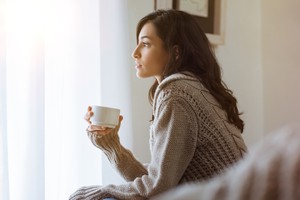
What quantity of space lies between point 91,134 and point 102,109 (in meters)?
0.13

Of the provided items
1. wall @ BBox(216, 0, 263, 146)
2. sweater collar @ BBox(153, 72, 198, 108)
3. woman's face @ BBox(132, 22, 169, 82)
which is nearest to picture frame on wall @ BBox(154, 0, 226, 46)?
wall @ BBox(216, 0, 263, 146)

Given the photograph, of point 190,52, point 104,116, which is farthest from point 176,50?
point 104,116

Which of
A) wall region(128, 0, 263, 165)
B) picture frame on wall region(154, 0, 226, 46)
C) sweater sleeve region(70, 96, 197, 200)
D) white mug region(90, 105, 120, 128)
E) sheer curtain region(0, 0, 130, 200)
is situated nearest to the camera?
sweater sleeve region(70, 96, 197, 200)

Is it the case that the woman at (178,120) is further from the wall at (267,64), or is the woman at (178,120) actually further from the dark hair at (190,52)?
the wall at (267,64)

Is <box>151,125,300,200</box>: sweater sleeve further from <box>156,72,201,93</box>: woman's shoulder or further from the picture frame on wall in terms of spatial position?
the picture frame on wall

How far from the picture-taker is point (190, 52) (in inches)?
57.7

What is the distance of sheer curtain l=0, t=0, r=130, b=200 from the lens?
1.61 meters

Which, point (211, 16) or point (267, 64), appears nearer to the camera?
point (211, 16)

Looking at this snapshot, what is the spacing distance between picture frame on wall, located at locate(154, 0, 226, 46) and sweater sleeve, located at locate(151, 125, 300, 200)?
6.64 ft

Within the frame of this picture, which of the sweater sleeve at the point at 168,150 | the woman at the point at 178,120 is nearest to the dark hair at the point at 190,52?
the woman at the point at 178,120

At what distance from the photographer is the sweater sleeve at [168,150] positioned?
1.22 m

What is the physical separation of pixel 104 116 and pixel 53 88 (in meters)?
0.43

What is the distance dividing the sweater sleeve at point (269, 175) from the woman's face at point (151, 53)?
3.58 ft

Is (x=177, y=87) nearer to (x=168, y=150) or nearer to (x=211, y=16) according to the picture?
(x=168, y=150)
